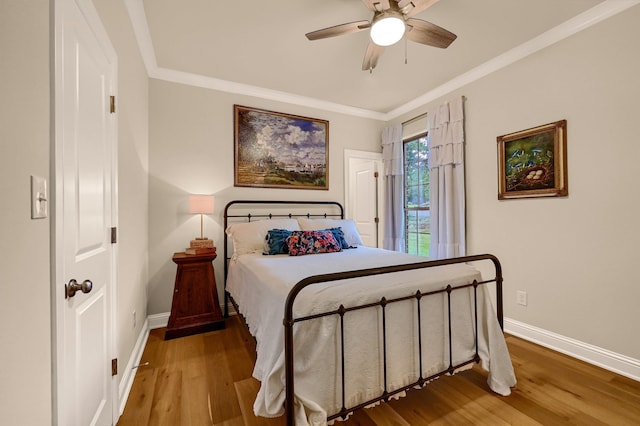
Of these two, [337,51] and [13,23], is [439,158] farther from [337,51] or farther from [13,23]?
[13,23]

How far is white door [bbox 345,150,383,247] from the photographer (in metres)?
4.26

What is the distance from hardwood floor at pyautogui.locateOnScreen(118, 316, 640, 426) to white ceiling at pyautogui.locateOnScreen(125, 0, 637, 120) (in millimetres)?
2734

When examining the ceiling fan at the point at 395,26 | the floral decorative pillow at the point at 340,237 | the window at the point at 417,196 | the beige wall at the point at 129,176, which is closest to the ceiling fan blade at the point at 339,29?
the ceiling fan at the point at 395,26

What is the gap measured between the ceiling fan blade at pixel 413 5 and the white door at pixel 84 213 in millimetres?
1757

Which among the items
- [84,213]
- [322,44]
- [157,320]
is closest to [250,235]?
[157,320]

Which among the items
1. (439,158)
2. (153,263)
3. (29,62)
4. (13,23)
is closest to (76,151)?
(29,62)

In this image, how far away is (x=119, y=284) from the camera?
66.6 inches

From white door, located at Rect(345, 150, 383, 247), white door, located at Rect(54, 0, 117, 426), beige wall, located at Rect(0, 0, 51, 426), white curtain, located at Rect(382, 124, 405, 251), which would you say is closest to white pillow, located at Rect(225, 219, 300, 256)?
white door, located at Rect(54, 0, 117, 426)

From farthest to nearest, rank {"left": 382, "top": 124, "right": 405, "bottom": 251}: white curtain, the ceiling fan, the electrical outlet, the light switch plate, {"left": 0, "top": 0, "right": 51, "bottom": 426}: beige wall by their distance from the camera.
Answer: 1. {"left": 382, "top": 124, "right": 405, "bottom": 251}: white curtain
2. the electrical outlet
3. the ceiling fan
4. the light switch plate
5. {"left": 0, "top": 0, "right": 51, "bottom": 426}: beige wall

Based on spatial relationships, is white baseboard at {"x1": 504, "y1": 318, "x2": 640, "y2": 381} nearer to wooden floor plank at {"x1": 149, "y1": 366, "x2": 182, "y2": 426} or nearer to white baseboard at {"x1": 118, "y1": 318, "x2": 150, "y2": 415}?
wooden floor plank at {"x1": 149, "y1": 366, "x2": 182, "y2": 426}

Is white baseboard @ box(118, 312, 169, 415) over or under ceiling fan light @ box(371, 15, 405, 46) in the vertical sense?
under

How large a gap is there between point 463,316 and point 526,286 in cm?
131

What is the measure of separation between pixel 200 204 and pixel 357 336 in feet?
7.00

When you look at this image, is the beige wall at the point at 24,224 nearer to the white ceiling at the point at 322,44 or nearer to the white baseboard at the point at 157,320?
the white ceiling at the point at 322,44
